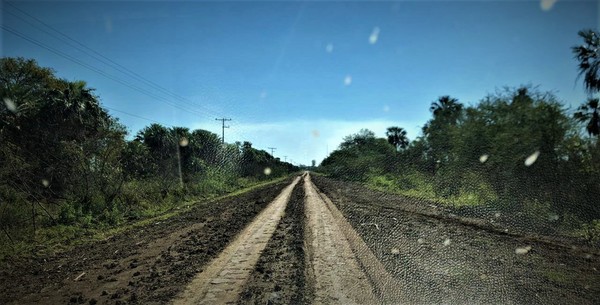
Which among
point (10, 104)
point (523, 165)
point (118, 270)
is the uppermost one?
point (10, 104)

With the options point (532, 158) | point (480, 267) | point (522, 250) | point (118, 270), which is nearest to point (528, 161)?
point (532, 158)

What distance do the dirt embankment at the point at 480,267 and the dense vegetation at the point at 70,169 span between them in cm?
948

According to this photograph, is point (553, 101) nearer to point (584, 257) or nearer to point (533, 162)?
point (533, 162)

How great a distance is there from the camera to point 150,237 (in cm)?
934

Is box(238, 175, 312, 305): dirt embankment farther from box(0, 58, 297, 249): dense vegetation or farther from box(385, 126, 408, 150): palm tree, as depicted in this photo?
box(385, 126, 408, 150): palm tree

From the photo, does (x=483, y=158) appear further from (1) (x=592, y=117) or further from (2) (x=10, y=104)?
(2) (x=10, y=104)

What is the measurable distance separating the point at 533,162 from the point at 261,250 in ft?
28.4

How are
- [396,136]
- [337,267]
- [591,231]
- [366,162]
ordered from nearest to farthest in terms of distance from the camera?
[337,267]
[591,231]
[366,162]
[396,136]

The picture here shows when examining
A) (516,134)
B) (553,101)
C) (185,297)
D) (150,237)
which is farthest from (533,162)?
(150,237)

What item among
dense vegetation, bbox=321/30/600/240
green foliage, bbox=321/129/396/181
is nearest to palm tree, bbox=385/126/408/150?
green foliage, bbox=321/129/396/181

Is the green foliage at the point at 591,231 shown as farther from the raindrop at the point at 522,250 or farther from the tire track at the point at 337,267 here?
the tire track at the point at 337,267

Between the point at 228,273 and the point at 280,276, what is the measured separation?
0.88 m

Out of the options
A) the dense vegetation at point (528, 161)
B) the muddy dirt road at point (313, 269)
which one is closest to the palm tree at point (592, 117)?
the dense vegetation at point (528, 161)

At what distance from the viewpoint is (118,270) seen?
6105mm
